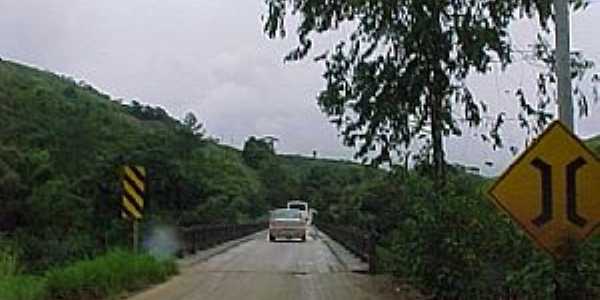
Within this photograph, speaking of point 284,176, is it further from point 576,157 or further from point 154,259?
point 576,157

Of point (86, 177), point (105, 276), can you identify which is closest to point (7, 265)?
point (105, 276)

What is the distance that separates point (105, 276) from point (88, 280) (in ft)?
2.71

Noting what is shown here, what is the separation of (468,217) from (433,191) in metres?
2.74

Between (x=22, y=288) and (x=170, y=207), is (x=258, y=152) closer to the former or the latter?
(x=170, y=207)

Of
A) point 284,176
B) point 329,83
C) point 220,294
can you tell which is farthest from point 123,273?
point 284,176

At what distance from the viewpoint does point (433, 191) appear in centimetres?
1911

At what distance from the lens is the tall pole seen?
1145cm

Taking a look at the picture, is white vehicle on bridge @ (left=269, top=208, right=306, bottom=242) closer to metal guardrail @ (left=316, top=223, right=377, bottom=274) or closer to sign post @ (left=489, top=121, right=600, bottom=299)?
metal guardrail @ (left=316, top=223, right=377, bottom=274)

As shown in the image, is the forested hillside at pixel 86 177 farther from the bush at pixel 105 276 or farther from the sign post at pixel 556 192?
the sign post at pixel 556 192

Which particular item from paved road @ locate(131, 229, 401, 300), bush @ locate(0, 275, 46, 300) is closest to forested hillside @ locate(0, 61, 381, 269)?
paved road @ locate(131, 229, 401, 300)

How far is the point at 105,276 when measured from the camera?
19.0m

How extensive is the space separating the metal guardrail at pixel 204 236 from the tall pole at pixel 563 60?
71.9 ft

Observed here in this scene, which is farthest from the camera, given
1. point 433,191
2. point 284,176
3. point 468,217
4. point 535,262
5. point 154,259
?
point 284,176

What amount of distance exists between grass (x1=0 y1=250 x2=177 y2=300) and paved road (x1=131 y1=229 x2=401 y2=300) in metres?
0.48
